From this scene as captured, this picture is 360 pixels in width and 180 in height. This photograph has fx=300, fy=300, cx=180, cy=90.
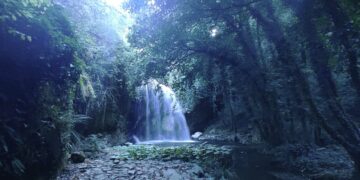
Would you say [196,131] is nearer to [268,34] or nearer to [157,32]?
[157,32]

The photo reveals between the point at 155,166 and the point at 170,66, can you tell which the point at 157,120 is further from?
the point at 155,166

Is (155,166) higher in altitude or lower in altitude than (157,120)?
lower

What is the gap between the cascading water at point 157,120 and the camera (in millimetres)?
17922

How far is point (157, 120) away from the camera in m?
18.8

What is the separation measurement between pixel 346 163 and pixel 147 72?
21.6ft

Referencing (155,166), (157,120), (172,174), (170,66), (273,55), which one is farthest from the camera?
(157,120)

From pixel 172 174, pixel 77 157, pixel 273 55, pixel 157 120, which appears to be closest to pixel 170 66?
pixel 273 55

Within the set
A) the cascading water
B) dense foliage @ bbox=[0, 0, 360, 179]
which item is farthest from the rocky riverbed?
the cascading water

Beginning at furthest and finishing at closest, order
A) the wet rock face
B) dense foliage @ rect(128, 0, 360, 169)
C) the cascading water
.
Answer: the cascading water, the wet rock face, dense foliage @ rect(128, 0, 360, 169)

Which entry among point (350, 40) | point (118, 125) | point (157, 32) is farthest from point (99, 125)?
point (350, 40)

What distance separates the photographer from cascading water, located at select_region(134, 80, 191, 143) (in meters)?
17.9

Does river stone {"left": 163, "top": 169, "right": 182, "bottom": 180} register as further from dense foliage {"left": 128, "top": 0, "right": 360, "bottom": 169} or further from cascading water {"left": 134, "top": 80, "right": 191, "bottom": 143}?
cascading water {"left": 134, "top": 80, "right": 191, "bottom": 143}

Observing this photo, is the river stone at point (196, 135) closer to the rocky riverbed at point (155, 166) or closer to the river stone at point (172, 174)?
the rocky riverbed at point (155, 166)

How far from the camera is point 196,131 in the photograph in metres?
21.8
